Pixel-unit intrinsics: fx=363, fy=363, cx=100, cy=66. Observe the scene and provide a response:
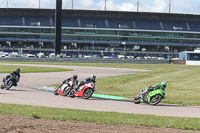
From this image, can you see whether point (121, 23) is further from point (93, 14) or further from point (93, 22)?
point (93, 14)

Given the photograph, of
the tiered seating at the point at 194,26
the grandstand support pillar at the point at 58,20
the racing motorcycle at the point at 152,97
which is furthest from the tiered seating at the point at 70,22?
the racing motorcycle at the point at 152,97

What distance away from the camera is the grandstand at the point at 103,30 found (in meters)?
126

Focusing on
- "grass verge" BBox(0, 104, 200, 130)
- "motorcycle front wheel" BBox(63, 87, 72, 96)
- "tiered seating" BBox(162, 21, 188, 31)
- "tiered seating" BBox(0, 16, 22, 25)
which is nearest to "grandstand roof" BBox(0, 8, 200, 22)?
"tiered seating" BBox(0, 16, 22, 25)

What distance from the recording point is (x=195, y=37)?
132 meters

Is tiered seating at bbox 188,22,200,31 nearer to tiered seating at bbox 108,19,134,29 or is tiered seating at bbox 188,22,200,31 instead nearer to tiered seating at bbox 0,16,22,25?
tiered seating at bbox 108,19,134,29

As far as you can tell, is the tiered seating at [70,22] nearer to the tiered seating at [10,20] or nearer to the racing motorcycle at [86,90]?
the tiered seating at [10,20]

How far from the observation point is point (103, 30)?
126812 millimetres

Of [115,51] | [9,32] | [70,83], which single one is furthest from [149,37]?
[70,83]

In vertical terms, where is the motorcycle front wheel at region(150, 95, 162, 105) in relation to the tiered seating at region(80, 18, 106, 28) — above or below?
below

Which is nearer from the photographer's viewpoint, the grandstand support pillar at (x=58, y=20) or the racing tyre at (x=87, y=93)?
the racing tyre at (x=87, y=93)

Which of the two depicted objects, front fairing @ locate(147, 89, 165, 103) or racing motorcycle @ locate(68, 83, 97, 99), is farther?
racing motorcycle @ locate(68, 83, 97, 99)

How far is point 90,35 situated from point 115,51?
11.5 metres

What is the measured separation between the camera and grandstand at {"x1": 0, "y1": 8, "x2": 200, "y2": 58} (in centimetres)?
12625

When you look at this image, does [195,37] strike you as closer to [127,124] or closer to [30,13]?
[30,13]
